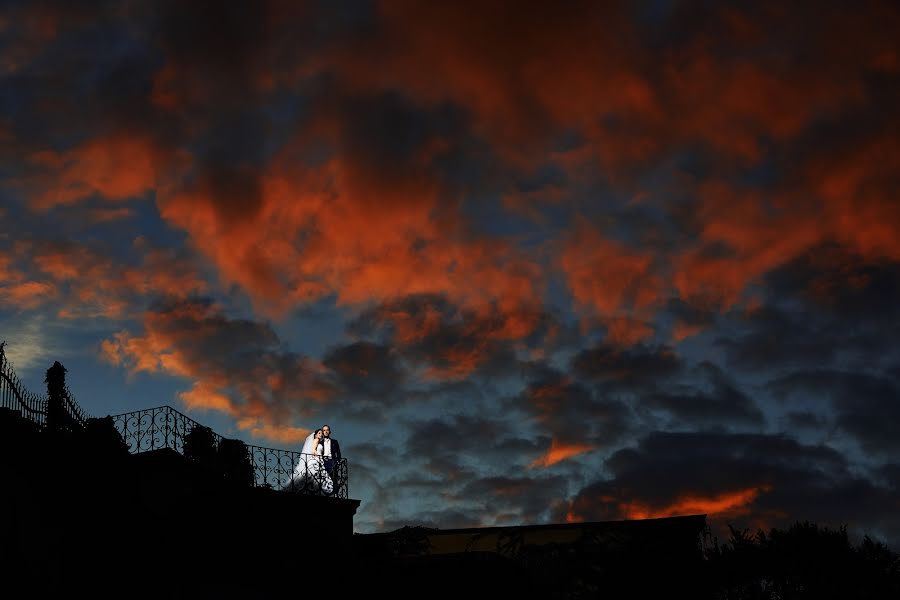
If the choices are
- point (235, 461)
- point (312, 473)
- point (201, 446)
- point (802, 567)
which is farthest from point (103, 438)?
point (802, 567)

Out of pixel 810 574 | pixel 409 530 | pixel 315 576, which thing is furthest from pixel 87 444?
pixel 810 574

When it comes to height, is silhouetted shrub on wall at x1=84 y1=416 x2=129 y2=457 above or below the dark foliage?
above

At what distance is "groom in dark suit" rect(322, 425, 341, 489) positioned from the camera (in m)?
27.7

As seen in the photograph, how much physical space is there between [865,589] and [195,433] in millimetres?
21175

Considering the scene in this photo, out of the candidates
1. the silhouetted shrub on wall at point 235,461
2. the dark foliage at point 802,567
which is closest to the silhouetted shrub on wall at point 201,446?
the silhouetted shrub on wall at point 235,461

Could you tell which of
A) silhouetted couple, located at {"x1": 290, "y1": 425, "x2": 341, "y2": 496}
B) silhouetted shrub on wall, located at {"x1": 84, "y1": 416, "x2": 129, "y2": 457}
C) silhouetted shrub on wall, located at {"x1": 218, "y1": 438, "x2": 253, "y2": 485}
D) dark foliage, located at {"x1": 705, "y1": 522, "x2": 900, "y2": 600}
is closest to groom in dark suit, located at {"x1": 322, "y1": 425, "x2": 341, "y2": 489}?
Result: silhouetted couple, located at {"x1": 290, "y1": 425, "x2": 341, "y2": 496}

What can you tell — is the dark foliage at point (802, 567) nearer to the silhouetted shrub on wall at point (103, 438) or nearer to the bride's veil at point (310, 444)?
the bride's veil at point (310, 444)

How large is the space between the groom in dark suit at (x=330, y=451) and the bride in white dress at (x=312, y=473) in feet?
0.36

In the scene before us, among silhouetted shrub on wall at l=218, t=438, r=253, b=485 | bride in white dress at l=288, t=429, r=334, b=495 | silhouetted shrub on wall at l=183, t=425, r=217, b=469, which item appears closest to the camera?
silhouetted shrub on wall at l=183, t=425, r=217, b=469

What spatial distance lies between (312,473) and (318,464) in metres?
0.43

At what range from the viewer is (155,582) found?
60.8 feet

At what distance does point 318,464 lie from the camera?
2750cm

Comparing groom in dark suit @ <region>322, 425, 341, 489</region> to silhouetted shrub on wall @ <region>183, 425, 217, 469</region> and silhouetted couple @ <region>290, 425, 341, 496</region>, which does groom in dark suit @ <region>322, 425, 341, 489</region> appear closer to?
silhouetted couple @ <region>290, 425, 341, 496</region>

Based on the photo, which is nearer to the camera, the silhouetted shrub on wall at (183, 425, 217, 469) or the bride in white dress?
the silhouetted shrub on wall at (183, 425, 217, 469)
